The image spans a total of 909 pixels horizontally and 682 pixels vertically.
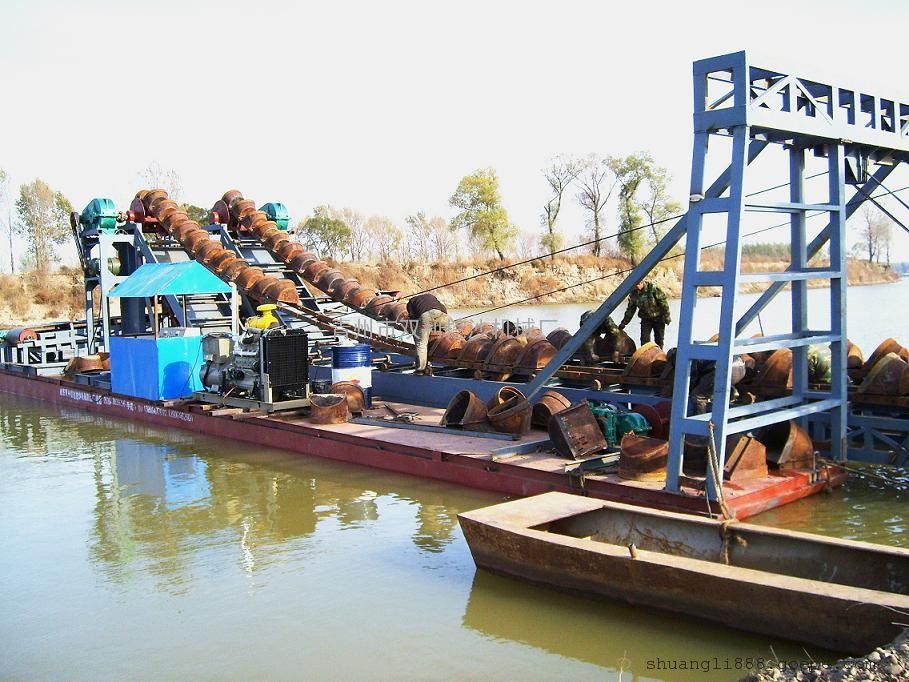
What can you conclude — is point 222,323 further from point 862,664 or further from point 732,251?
point 862,664

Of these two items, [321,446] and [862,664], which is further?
[321,446]

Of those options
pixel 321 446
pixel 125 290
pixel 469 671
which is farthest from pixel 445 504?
pixel 125 290

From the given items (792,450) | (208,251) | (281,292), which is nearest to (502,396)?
(792,450)

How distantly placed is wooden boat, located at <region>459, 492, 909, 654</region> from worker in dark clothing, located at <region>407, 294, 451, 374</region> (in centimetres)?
639

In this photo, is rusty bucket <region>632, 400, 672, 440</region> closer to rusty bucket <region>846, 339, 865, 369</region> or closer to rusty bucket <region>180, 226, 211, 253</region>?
rusty bucket <region>846, 339, 865, 369</region>

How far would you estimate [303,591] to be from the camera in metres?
6.87

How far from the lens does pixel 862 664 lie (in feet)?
13.4

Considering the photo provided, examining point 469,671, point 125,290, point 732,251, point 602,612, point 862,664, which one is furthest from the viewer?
point 125,290

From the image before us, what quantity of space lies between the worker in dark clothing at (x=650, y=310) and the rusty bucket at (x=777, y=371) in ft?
7.89

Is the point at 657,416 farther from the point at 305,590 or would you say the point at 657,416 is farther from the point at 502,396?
the point at 305,590

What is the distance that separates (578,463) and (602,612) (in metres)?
2.39

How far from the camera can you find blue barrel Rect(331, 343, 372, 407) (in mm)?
12500

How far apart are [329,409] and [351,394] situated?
52 cm

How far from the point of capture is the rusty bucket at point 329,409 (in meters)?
11.6
